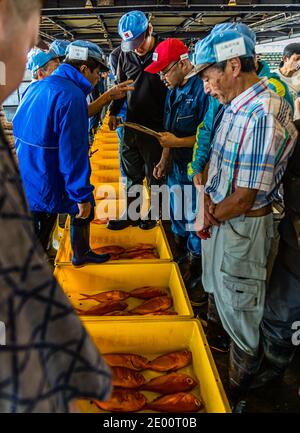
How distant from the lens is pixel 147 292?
2684 millimetres

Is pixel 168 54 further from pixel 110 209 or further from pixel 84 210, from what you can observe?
pixel 110 209

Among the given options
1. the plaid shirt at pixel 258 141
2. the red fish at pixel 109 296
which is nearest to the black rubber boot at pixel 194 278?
the red fish at pixel 109 296

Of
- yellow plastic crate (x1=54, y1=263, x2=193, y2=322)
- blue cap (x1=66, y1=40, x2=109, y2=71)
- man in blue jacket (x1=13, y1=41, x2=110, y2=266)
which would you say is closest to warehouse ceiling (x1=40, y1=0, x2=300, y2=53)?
blue cap (x1=66, y1=40, x2=109, y2=71)

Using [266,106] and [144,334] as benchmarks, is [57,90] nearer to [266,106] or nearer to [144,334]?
[266,106]

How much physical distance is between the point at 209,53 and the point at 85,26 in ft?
31.7

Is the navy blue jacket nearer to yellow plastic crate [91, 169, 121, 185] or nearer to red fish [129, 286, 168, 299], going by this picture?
red fish [129, 286, 168, 299]

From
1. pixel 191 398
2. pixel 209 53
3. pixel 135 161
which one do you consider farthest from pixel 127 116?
pixel 191 398

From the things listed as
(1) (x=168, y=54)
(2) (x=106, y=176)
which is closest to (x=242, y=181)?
(1) (x=168, y=54)

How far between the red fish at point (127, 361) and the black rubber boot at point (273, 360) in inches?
28.2

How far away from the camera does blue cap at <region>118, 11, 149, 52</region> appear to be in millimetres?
3213

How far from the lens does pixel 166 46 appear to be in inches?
113

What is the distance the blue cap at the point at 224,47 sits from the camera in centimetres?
172

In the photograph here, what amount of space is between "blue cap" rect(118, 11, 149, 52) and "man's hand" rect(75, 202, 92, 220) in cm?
162
